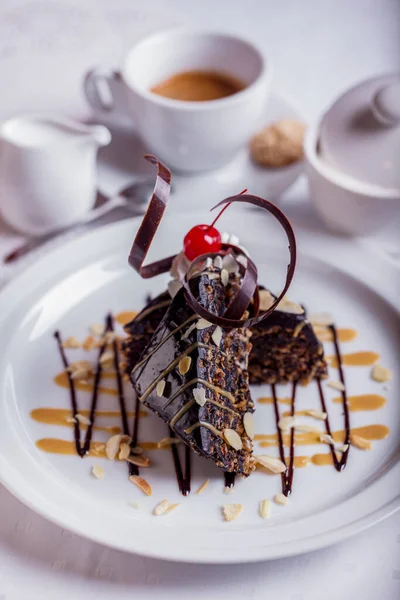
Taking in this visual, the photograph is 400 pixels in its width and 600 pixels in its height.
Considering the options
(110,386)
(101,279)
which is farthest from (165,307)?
(101,279)

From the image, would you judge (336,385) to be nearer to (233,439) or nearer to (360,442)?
(360,442)

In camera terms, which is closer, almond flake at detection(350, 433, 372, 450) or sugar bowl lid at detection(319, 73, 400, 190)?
almond flake at detection(350, 433, 372, 450)

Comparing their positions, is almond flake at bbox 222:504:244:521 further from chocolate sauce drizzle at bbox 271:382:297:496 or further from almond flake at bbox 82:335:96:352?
almond flake at bbox 82:335:96:352

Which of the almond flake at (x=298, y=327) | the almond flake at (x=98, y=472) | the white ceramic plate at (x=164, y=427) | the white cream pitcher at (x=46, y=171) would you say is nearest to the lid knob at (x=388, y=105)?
the white ceramic plate at (x=164, y=427)

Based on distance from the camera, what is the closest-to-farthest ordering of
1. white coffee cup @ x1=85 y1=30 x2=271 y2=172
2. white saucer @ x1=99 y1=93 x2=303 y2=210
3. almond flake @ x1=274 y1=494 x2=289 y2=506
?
almond flake @ x1=274 y1=494 x2=289 y2=506 → white coffee cup @ x1=85 y1=30 x2=271 y2=172 → white saucer @ x1=99 y1=93 x2=303 y2=210

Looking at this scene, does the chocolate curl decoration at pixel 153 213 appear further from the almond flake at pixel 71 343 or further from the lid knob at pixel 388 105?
the lid knob at pixel 388 105

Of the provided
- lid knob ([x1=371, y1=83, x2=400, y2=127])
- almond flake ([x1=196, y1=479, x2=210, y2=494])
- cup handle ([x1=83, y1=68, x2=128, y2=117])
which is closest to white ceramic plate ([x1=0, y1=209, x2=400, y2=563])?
almond flake ([x1=196, y1=479, x2=210, y2=494])

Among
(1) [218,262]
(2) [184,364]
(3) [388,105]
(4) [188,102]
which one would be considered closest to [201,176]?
(4) [188,102]

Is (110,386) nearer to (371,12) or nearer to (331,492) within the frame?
(331,492)
